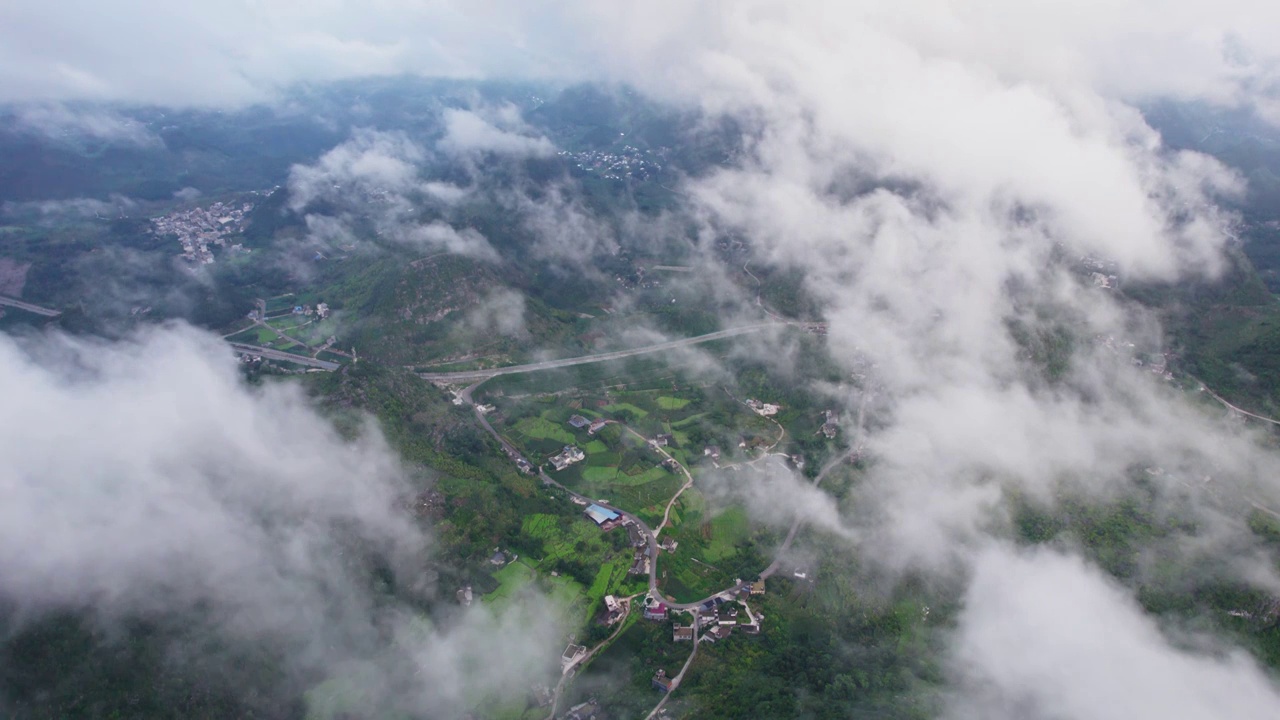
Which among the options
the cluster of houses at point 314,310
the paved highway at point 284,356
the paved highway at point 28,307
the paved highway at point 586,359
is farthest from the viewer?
the cluster of houses at point 314,310

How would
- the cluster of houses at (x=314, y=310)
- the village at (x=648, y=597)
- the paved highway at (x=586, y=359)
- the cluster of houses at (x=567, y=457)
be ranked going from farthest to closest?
1. the cluster of houses at (x=314, y=310)
2. the paved highway at (x=586, y=359)
3. the cluster of houses at (x=567, y=457)
4. the village at (x=648, y=597)

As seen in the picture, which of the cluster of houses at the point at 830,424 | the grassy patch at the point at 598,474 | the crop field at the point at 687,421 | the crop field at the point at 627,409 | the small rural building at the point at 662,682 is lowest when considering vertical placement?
the grassy patch at the point at 598,474

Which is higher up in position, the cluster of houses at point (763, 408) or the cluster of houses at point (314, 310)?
the cluster of houses at point (763, 408)

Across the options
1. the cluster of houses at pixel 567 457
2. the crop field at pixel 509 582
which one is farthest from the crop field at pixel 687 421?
the crop field at pixel 509 582

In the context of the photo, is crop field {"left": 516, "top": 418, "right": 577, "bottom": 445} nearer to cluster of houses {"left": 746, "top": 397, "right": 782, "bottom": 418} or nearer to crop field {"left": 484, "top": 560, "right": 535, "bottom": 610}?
crop field {"left": 484, "top": 560, "right": 535, "bottom": 610}

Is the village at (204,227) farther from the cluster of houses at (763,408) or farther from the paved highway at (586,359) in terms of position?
the cluster of houses at (763,408)

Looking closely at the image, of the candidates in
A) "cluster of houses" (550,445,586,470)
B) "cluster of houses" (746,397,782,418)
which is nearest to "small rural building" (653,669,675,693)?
"cluster of houses" (550,445,586,470)

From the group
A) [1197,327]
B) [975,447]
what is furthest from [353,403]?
[1197,327]

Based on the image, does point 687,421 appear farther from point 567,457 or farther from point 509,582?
point 509,582
